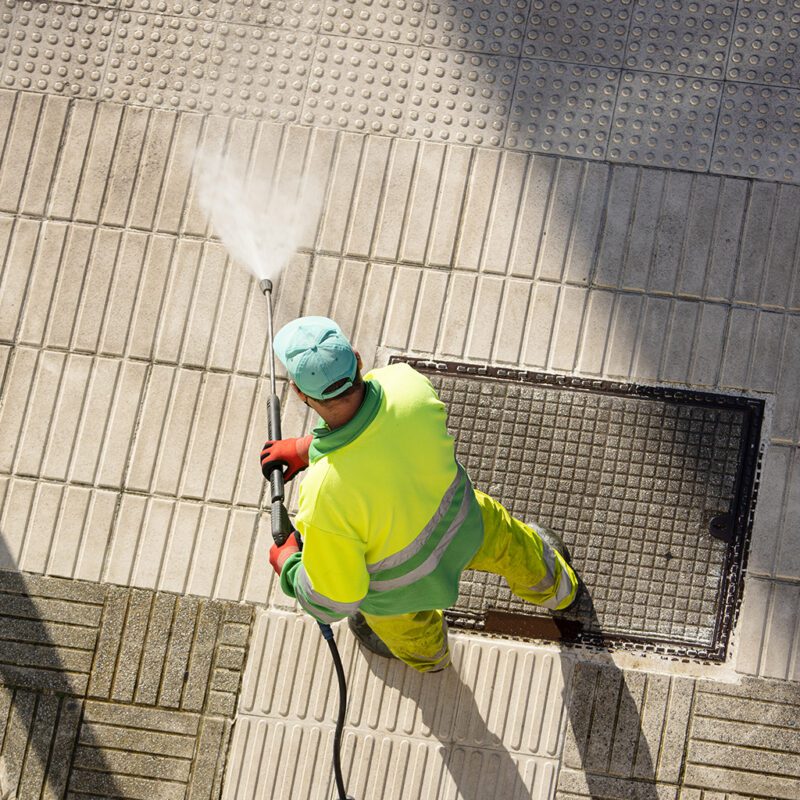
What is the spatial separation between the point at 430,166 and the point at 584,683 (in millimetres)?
2775

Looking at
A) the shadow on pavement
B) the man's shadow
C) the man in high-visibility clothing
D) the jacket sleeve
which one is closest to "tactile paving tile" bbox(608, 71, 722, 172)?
the man in high-visibility clothing

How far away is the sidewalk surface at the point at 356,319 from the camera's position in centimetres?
453

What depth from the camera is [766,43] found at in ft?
16.3

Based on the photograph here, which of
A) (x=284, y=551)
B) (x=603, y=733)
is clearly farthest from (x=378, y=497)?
(x=603, y=733)

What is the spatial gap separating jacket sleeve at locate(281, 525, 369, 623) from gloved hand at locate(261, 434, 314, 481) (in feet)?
2.09

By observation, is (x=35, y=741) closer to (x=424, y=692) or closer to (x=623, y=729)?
(x=424, y=692)

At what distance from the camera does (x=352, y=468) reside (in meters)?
3.06

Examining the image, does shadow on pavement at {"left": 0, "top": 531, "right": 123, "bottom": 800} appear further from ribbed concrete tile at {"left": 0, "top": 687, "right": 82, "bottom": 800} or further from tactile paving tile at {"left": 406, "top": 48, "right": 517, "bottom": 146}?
tactile paving tile at {"left": 406, "top": 48, "right": 517, "bottom": 146}

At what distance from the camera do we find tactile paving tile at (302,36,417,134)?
5039mm

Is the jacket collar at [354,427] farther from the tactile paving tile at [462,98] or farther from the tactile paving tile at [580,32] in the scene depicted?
the tactile paving tile at [580,32]

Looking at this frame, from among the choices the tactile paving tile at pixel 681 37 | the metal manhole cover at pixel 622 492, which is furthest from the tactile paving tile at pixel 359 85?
the metal manhole cover at pixel 622 492

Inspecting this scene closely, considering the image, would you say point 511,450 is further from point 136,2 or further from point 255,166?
point 136,2

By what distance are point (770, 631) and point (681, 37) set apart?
3.12m

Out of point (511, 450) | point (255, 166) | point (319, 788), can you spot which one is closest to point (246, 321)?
point (255, 166)
